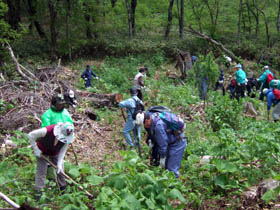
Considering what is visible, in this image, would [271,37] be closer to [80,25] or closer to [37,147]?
[80,25]

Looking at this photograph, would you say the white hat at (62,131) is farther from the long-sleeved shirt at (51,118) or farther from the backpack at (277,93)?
the backpack at (277,93)

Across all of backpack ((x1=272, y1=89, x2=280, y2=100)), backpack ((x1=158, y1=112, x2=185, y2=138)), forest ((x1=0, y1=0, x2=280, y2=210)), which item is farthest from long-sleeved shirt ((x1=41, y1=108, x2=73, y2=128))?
backpack ((x1=272, y1=89, x2=280, y2=100))

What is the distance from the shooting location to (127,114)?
820cm

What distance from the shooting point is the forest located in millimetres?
4074

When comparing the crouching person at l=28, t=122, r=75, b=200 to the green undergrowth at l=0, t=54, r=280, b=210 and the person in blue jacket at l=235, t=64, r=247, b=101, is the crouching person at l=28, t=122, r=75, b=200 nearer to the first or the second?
the green undergrowth at l=0, t=54, r=280, b=210

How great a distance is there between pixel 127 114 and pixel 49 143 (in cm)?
395

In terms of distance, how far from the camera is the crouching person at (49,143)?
13.9 feet

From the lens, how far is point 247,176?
4809 millimetres

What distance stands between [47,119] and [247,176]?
3.28 metres

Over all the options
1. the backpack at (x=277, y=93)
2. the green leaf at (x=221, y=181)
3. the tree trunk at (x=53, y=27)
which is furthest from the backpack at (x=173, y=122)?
the tree trunk at (x=53, y=27)

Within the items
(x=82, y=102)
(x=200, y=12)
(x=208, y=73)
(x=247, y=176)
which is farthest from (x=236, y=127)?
(x=200, y=12)

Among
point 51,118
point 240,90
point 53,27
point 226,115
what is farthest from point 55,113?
point 53,27

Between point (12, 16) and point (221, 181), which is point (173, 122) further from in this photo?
point (12, 16)

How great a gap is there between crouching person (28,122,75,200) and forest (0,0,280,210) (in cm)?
12
